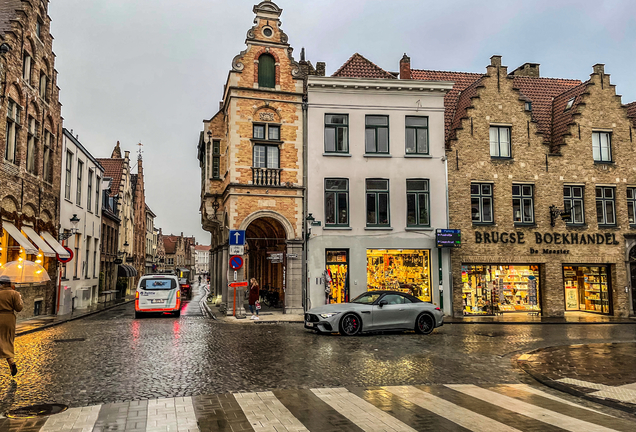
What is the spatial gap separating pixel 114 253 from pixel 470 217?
28095 millimetres

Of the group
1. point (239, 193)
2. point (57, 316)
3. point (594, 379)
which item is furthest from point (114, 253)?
point (594, 379)

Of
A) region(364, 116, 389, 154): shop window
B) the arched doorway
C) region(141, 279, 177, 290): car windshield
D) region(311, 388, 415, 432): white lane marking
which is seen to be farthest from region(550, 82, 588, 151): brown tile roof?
region(311, 388, 415, 432): white lane marking

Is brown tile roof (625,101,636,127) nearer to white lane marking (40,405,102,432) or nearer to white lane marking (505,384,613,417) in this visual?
white lane marking (505,384,613,417)

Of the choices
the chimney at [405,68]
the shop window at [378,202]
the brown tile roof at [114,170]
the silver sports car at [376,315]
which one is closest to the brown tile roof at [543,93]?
the chimney at [405,68]

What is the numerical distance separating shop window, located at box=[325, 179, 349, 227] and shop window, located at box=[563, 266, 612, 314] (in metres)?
10.9

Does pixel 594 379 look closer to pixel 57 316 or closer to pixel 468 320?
pixel 468 320

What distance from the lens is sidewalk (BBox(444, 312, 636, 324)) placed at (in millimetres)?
20075

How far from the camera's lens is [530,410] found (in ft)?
22.4

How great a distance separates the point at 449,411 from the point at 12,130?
60.8 feet

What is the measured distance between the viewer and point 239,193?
70.0ft

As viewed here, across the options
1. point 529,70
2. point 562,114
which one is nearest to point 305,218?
point 562,114

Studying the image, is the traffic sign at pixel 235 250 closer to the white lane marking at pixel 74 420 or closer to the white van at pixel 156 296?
the white van at pixel 156 296

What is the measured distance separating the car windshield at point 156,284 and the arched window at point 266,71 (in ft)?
31.7

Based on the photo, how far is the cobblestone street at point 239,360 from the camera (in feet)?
25.9
